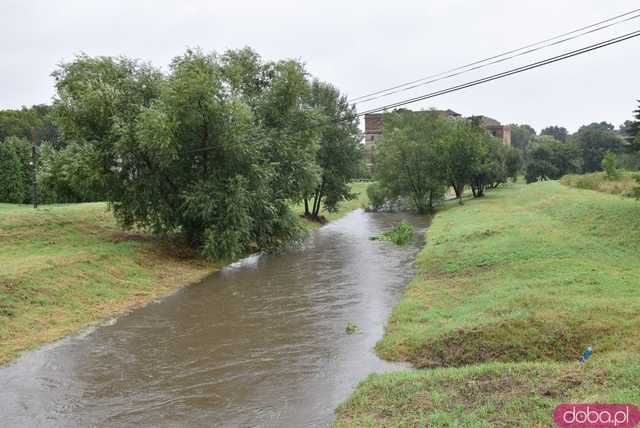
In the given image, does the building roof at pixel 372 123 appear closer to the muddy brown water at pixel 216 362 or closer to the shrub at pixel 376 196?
the shrub at pixel 376 196

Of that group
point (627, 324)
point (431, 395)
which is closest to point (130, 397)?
point (431, 395)

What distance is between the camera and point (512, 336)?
9672mm

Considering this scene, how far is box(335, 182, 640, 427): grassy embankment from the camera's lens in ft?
22.2

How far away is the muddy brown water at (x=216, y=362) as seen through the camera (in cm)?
830

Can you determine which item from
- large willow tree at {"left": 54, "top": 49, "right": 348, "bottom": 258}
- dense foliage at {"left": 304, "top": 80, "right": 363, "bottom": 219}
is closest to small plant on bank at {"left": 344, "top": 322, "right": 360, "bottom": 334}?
large willow tree at {"left": 54, "top": 49, "right": 348, "bottom": 258}

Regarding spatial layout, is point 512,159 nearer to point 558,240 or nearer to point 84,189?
point 558,240

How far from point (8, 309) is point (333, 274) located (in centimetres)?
1113

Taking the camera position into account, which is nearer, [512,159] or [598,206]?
[598,206]

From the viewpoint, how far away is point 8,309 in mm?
12633

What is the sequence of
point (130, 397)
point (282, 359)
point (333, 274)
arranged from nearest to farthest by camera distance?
point (130, 397), point (282, 359), point (333, 274)

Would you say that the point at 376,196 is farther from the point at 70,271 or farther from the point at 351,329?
the point at 351,329

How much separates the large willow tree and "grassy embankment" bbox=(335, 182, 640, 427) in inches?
342

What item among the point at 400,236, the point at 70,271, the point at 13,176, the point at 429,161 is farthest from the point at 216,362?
the point at 429,161

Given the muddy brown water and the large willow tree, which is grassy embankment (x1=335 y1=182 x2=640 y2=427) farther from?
the large willow tree
